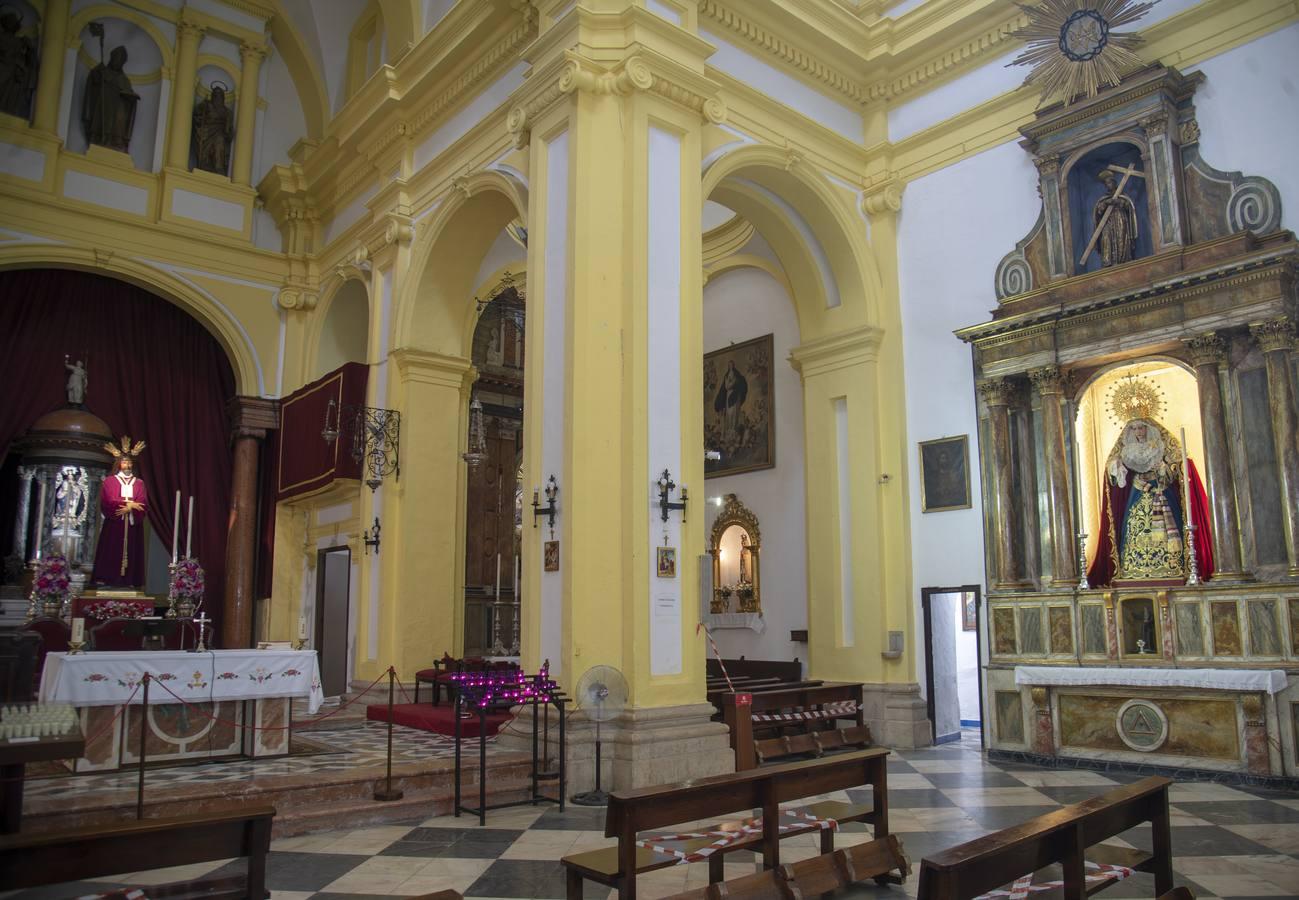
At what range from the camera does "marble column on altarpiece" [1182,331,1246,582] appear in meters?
8.68

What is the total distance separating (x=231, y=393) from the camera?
15.5m

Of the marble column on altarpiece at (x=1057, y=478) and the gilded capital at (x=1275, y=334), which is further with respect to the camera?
the marble column on altarpiece at (x=1057, y=478)

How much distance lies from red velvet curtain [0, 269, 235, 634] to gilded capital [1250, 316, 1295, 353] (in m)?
13.6

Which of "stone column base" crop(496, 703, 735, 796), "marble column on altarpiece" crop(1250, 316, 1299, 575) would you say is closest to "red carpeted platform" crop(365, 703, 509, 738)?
"stone column base" crop(496, 703, 735, 796)

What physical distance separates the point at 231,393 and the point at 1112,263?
41.7 ft

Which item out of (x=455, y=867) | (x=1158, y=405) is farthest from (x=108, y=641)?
(x=1158, y=405)

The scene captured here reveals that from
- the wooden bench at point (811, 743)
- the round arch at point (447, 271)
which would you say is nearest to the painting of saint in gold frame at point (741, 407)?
the round arch at point (447, 271)

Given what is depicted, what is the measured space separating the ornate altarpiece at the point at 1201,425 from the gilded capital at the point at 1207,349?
0.02m

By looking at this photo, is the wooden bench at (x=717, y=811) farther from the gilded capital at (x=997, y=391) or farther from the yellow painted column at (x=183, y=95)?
the yellow painted column at (x=183, y=95)

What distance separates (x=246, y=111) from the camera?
15.5 metres

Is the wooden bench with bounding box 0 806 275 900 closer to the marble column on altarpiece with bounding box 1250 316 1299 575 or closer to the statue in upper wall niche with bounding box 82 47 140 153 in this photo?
the marble column on altarpiece with bounding box 1250 316 1299 575

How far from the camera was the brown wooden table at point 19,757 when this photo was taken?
4.73 metres

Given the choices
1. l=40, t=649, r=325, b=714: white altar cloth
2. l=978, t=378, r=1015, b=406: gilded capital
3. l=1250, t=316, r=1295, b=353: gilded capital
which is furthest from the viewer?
l=978, t=378, r=1015, b=406: gilded capital

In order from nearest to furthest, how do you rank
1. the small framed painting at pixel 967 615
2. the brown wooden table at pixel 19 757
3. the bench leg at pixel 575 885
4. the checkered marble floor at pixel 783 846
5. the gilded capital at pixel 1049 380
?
1. the bench leg at pixel 575 885
2. the brown wooden table at pixel 19 757
3. the checkered marble floor at pixel 783 846
4. the gilded capital at pixel 1049 380
5. the small framed painting at pixel 967 615
